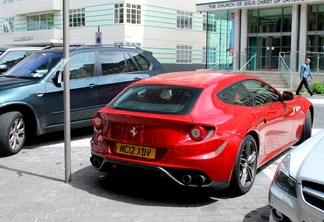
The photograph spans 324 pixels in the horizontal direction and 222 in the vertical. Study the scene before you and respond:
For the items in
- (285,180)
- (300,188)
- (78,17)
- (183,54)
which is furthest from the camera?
(183,54)

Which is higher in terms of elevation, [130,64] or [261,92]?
[130,64]

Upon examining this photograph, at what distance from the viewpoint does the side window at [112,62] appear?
8359 mm

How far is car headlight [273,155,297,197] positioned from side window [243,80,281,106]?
78.2 inches

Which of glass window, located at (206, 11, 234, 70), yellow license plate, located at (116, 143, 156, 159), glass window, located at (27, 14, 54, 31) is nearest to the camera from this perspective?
yellow license plate, located at (116, 143, 156, 159)

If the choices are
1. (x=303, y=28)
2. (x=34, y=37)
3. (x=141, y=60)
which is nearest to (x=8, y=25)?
(x=34, y=37)

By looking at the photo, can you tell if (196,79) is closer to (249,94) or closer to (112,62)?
(249,94)

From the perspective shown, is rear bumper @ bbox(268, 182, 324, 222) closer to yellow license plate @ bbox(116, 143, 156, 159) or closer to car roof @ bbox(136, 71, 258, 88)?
yellow license plate @ bbox(116, 143, 156, 159)

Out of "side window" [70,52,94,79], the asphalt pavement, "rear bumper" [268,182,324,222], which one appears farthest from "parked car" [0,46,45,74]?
"rear bumper" [268,182,324,222]

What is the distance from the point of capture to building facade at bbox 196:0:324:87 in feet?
85.6

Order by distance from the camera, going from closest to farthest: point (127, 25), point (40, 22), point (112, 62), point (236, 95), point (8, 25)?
point (236, 95) < point (112, 62) < point (127, 25) < point (40, 22) < point (8, 25)

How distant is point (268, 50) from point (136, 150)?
25314 mm

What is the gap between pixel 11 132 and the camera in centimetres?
672

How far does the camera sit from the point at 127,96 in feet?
17.3

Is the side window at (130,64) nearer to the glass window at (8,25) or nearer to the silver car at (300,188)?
the silver car at (300,188)
